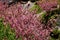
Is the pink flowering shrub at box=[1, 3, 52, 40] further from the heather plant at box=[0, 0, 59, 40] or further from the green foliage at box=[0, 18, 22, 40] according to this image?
the green foliage at box=[0, 18, 22, 40]

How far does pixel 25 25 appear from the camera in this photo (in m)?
8.60

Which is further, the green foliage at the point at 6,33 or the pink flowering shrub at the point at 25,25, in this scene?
the pink flowering shrub at the point at 25,25

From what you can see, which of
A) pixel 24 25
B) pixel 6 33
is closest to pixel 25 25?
pixel 24 25

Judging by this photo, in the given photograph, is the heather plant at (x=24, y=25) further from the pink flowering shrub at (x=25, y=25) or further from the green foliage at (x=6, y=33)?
the green foliage at (x=6, y=33)

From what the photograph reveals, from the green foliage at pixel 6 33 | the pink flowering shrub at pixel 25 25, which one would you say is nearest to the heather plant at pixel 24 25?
the pink flowering shrub at pixel 25 25

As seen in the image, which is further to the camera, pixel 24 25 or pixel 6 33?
pixel 24 25

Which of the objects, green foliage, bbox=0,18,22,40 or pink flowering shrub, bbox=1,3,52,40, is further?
pink flowering shrub, bbox=1,3,52,40

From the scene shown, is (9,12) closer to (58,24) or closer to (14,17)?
(14,17)

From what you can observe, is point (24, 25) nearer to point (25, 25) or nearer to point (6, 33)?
point (25, 25)

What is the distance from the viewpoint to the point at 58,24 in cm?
1056

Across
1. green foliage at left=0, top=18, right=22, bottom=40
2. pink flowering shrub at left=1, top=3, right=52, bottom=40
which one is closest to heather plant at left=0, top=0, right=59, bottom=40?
pink flowering shrub at left=1, top=3, right=52, bottom=40

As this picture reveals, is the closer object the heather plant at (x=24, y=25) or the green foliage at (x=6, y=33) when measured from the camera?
the green foliage at (x=6, y=33)

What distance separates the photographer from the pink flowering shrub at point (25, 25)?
8.24m

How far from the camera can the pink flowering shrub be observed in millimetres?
8242
